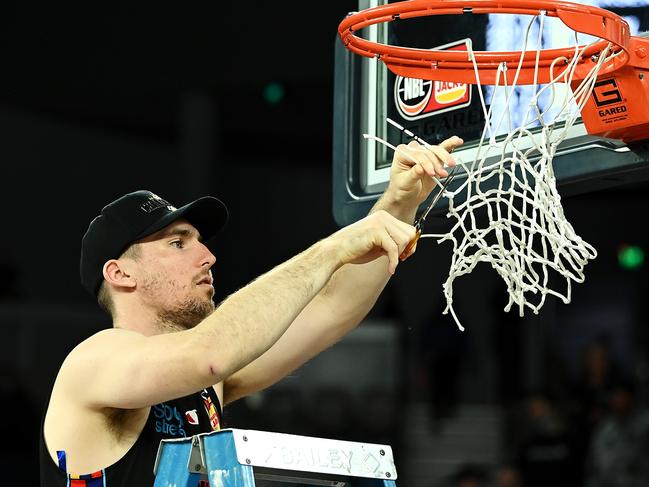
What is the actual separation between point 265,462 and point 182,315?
72 cm

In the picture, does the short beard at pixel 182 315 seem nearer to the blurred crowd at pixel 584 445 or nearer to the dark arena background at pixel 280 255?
the dark arena background at pixel 280 255

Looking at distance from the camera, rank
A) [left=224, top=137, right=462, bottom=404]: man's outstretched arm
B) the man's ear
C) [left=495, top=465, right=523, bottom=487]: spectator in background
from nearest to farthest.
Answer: the man's ear < [left=224, top=137, right=462, bottom=404]: man's outstretched arm < [left=495, top=465, right=523, bottom=487]: spectator in background

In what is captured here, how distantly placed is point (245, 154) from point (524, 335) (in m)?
3.83

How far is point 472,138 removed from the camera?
10.8 feet

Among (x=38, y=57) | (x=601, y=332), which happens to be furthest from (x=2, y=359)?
(x=601, y=332)

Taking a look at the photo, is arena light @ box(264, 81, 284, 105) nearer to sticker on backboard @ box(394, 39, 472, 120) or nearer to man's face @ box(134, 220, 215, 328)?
sticker on backboard @ box(394, 39, 472, 120)

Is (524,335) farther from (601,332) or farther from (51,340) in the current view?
(51,340)

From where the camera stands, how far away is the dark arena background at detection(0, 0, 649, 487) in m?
7.52

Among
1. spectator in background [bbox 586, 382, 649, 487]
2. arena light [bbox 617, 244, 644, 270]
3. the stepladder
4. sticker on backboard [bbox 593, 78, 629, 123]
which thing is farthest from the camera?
arena light [bbox 617, 244, 644, 270]

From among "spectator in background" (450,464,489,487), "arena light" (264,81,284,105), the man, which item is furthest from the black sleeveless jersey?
"arena light" (264,81,284,105)

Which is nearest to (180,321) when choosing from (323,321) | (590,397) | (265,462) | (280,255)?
(323,321)

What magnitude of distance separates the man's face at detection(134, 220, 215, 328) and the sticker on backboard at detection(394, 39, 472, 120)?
850 mm

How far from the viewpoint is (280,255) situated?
1270cm

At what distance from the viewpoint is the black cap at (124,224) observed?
2.95m
